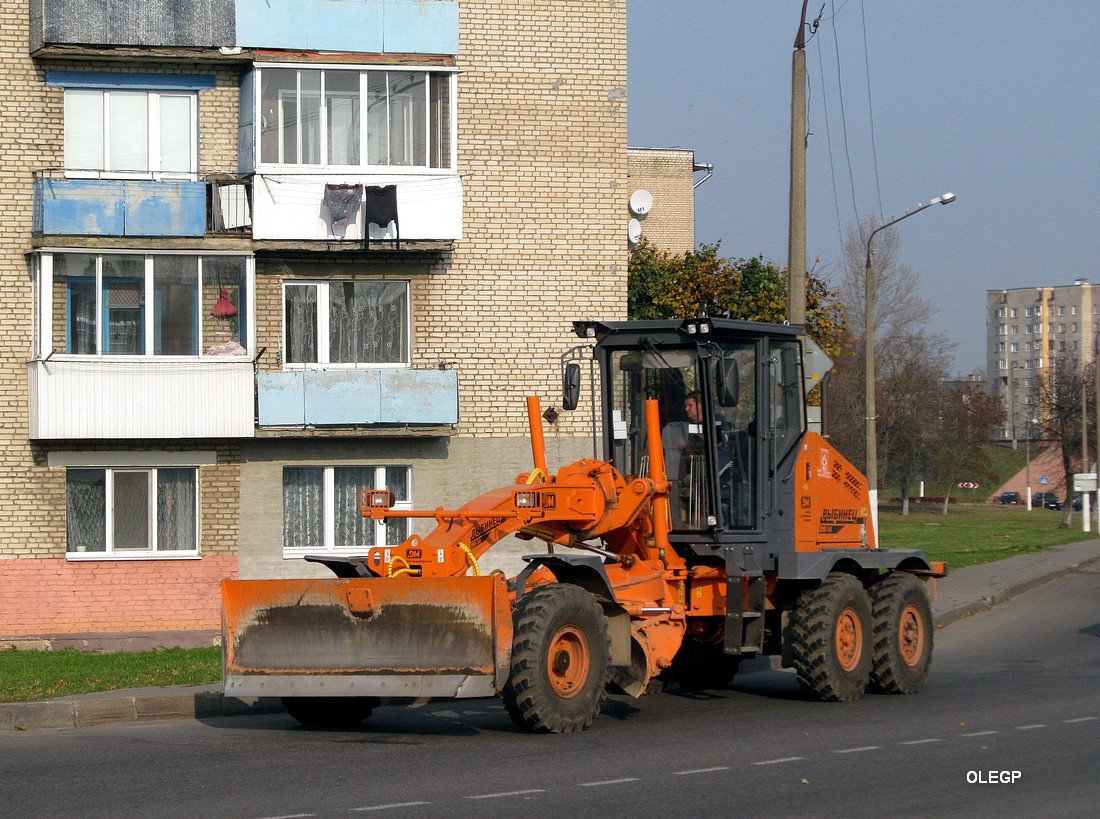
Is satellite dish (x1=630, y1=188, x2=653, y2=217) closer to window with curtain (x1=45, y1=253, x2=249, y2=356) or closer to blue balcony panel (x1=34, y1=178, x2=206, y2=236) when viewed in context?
window with curtain (x1=45, y1=253, x2=249, y2=356)

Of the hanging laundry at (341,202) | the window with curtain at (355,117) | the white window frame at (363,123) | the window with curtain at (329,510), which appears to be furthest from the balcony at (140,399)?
the window with curtain at (355,117)

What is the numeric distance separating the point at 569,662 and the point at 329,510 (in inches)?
523

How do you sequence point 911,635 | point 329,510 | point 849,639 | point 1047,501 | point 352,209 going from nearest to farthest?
point 849,639 → point 911,635 → point 352,209 → point 329,510 → point 1047,501

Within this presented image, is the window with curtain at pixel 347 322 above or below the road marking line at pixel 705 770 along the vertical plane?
above

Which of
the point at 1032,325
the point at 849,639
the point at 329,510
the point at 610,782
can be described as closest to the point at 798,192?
the point at 849,639

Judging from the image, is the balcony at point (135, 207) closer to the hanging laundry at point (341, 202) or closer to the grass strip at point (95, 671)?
the hanging laundry at point (341, 202)

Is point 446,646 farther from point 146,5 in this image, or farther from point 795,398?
point 146,5

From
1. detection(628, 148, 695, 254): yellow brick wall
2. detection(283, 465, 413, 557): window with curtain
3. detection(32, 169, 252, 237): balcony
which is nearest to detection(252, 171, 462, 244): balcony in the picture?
detection(32, 169, 252, 237): balcony

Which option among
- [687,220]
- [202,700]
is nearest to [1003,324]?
[687,220]

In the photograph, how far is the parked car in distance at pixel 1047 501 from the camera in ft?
297

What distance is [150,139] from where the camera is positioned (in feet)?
75.4

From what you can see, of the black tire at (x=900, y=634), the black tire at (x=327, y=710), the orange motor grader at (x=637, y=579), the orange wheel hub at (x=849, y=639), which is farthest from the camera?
the black tire at (x=900, y=634)

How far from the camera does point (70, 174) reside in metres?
22.7

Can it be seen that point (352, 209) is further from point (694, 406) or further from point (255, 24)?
point (694, 406)
